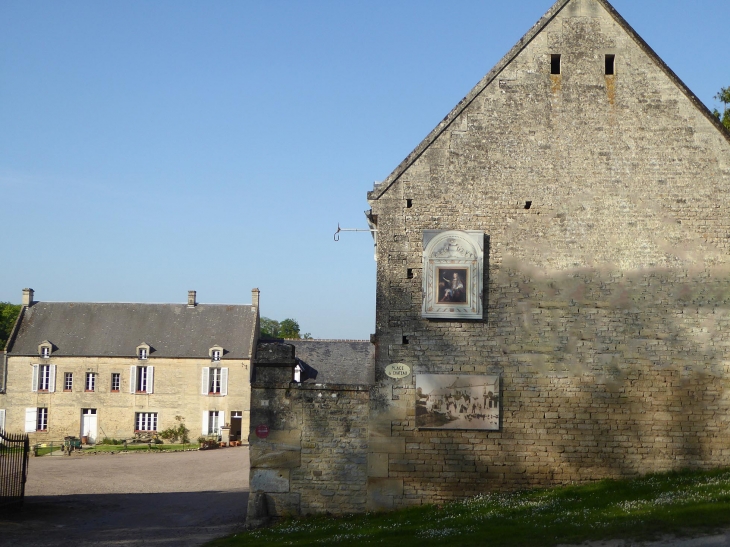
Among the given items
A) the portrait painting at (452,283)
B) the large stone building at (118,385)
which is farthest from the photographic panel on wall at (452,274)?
the large stone building at (118,385)

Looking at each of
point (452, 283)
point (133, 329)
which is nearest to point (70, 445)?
point (133, 329)

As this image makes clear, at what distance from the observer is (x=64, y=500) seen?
19266 mm

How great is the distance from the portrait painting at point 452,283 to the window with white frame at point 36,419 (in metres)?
31.9

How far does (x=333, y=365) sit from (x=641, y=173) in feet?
89.5

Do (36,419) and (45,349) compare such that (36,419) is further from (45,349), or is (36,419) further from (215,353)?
(215,353)

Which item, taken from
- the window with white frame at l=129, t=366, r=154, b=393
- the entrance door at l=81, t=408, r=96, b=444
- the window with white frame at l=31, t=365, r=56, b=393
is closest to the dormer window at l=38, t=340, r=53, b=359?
the window with white frame at l=31, t=365, r=56, b=393

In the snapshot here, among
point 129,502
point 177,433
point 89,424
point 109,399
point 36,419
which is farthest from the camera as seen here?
point 89,424

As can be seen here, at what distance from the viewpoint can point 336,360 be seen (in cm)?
4066

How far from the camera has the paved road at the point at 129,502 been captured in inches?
561

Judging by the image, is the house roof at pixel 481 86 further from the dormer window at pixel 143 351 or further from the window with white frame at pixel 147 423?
the window with white frame at pixel 147 423

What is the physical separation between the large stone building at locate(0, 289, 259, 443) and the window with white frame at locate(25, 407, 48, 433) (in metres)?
0.05

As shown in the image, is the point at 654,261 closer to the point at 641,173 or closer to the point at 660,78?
the point at 641,173

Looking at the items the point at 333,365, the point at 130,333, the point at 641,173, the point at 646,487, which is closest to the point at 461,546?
the point at 646,487

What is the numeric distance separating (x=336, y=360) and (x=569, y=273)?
2680 centimetres
